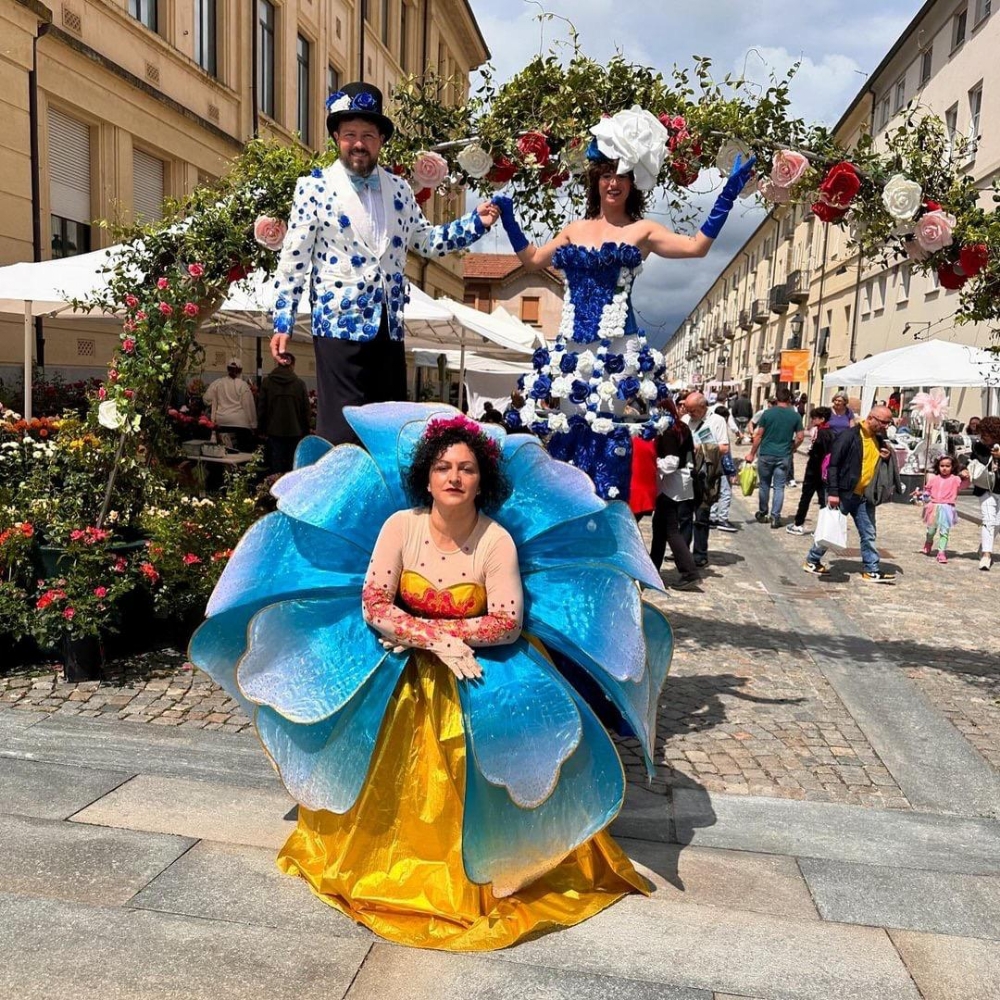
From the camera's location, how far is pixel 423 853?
2.65m

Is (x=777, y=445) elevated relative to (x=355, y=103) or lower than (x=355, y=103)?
lower

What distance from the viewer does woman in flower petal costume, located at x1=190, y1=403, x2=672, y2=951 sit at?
2.55m

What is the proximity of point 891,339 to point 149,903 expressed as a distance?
28.8 meters

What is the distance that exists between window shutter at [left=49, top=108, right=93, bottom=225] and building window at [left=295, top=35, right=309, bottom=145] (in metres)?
8.25

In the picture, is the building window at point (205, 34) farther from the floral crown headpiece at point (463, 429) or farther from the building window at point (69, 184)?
the floral crown headpiece at point (463, 429)

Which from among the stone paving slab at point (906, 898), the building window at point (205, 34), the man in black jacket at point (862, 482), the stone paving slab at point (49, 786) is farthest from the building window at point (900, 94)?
the stone paving slab at point (49, 786)

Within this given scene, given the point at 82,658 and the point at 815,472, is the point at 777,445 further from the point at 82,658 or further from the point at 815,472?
the point at 82,658

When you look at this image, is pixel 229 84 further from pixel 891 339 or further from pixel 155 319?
pixel 891 339

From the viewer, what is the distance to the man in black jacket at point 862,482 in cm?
836

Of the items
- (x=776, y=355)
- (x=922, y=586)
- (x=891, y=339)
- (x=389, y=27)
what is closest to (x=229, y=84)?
(x=389, y=27)

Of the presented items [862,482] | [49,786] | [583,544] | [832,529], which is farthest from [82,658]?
[862,482]

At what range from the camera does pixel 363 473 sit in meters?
2.97

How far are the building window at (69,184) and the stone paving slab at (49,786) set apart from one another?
10629 mm

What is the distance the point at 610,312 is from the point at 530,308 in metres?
51.3
